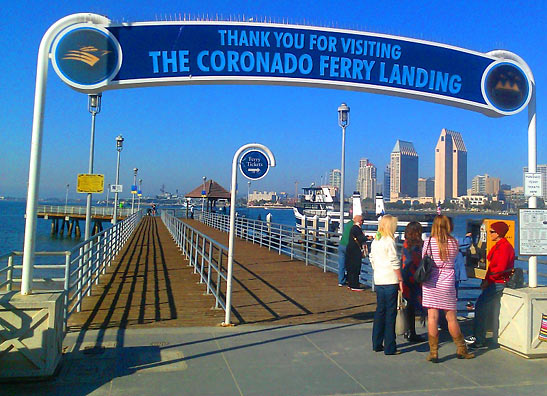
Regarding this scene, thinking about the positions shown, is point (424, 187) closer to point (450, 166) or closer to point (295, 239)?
point (450, 166)

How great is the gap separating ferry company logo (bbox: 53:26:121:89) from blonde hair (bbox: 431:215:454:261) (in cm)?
416

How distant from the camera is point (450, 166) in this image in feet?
107

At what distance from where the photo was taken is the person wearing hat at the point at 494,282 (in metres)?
5.56

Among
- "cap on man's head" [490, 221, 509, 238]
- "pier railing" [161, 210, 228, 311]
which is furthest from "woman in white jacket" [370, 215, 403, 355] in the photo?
"pier railing" [161, 210, 228, 311]

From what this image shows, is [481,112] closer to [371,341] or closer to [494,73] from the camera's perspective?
[494,73]

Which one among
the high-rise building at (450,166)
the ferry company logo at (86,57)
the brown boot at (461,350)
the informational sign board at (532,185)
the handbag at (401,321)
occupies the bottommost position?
the brown boot at (461,350)

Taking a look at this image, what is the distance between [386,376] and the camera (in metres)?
4.68

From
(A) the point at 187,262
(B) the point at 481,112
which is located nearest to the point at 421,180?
(A) the point at 187,262

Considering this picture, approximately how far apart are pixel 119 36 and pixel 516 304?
5589mm

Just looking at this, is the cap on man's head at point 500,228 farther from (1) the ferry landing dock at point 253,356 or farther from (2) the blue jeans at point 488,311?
(1) the ferry landing dock at point 253,356

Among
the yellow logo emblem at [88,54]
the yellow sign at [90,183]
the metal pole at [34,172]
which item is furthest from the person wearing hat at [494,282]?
the yellow sign at [90,183]

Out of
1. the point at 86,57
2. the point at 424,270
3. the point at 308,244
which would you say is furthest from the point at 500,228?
the point at 308,244

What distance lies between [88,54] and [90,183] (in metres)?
6.23

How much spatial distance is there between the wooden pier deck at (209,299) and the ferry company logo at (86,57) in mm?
3164
